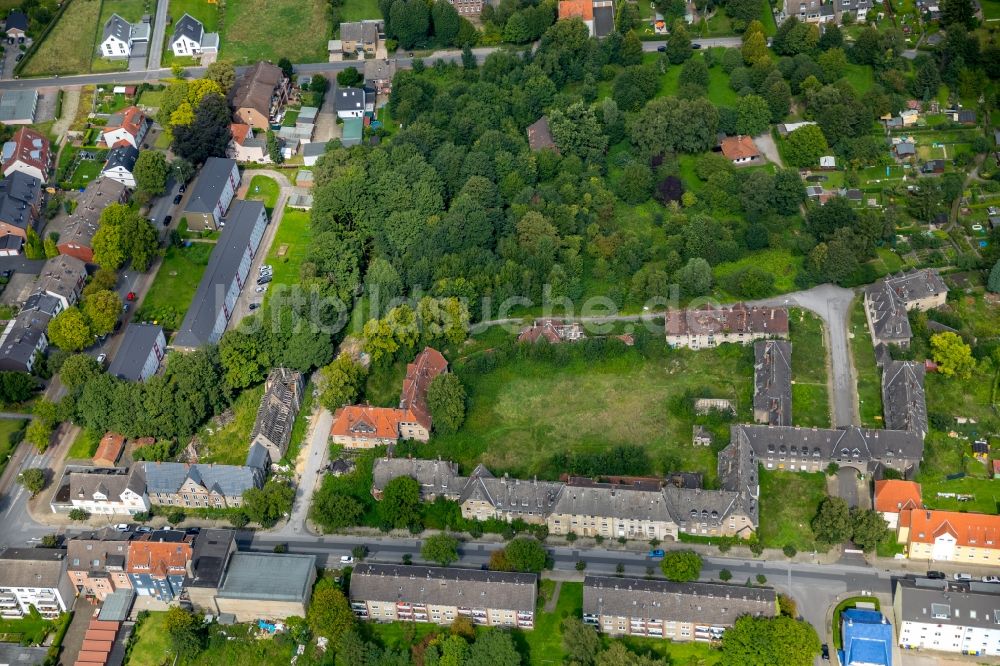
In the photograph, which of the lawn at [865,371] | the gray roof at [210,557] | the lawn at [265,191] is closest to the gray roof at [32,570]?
the gray roof at [210,557]

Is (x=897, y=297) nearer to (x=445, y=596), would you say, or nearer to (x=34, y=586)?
(x=445, y=596)

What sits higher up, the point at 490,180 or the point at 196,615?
the point at 490,180

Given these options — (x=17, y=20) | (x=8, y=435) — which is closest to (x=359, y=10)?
(x=17, y=20)

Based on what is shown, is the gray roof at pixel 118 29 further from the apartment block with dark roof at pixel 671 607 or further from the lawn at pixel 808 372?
the apartment block with dark roof at pixel 671 607

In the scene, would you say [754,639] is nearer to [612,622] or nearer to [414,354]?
[612,622]

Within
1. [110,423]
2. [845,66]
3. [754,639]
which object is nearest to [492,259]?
[110,423]

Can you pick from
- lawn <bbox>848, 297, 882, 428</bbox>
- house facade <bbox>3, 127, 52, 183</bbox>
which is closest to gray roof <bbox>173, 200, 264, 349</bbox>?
house facade <bbox>3, 127, 52, 183</bbox>
